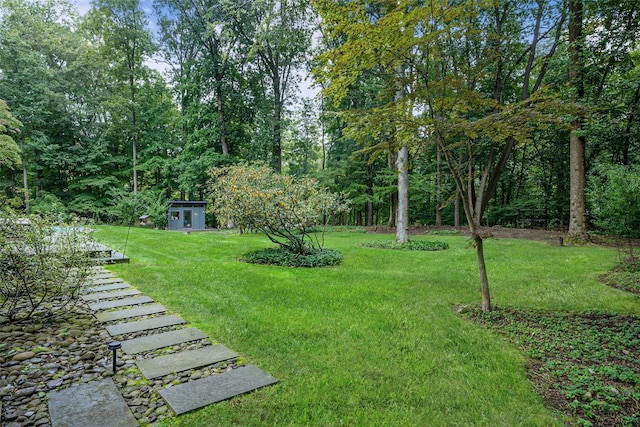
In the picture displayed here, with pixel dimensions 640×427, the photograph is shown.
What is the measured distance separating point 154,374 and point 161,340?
611 millimetres

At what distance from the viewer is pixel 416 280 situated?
5.29 metres

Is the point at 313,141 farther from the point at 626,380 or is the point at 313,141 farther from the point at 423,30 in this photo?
the point at 626,380

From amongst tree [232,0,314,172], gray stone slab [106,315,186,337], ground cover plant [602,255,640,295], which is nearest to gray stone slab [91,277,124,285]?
gray stone slab [106,315,186,337]

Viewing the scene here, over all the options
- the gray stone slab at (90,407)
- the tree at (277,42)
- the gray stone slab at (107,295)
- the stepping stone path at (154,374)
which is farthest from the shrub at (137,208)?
the gray stone slab at (90,407)

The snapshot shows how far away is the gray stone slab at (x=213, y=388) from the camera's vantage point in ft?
6.35

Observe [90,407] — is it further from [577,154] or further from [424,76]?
[577,154]

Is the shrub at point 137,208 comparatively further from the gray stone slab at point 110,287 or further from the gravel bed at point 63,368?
the gravel bed at point 63,368

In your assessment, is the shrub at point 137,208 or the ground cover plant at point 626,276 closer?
the ground cover plant at point 626,276

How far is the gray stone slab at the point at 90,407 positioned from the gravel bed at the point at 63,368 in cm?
5

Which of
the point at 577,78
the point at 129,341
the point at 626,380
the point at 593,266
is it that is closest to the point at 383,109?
the point at 626,380

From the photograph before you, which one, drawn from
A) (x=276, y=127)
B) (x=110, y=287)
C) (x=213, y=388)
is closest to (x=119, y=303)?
(x=110, y=287)

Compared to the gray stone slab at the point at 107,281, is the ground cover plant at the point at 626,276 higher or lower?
lower

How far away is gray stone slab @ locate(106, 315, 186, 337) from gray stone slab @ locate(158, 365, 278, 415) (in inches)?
48.0

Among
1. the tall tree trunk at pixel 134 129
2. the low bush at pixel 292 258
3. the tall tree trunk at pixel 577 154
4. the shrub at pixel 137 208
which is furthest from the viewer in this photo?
the tall tree trunk at pixel 134 129
